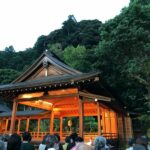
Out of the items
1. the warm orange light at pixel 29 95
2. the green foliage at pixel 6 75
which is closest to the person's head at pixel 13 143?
the warm orange light at pixel 29 95

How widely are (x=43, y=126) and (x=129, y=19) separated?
1574cm

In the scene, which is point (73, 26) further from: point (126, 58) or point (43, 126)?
point (126, 58)

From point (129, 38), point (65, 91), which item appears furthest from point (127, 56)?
point (65, 91)

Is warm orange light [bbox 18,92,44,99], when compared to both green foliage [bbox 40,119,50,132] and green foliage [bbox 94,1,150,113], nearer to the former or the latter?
green foliage [bbox 94,1,150,113]

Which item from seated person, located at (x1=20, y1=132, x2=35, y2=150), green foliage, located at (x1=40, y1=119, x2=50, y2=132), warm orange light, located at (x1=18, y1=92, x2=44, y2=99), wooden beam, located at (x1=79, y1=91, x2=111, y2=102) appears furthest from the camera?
green foliage, located at (x1=40, y1=119, x2=50, y2=132)

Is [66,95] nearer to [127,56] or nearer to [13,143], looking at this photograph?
[127,56]

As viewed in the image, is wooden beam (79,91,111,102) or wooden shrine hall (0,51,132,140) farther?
wooden shrine hall (0,51,132,140)

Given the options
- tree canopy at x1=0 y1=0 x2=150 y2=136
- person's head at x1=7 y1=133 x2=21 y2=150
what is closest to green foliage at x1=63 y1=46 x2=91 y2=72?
tree canopy at x1=0 y1=0 x2=150 y2=136

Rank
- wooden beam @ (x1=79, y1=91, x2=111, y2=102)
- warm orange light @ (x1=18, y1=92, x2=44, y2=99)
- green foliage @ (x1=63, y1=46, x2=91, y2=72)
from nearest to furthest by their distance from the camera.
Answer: wooden beam @ (x1=79, y1=91, x2=111, y2=102) < warm orange light @ (x1=18, y1=92, x2=44, y2=99) < green foliage @ (x1=63, y1=46, x2=91, y2=72)

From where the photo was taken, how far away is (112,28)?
746 inches

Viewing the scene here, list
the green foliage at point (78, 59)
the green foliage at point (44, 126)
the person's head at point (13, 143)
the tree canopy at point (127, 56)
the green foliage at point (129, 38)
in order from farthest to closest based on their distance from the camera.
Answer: the green foliage at point (78, 59) < the green foliage at point (44, 126) < the tree canopy at point (127, 56) < the green foliage at point (129, 38) < the person's head at point (13, 143)

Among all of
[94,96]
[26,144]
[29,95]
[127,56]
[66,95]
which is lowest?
[26,144]

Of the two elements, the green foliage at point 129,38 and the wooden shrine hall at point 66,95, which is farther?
the green foliage at point 129,38

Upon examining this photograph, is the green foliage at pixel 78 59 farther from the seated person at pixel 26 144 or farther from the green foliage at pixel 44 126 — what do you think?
the seated person at pixel 26 144
